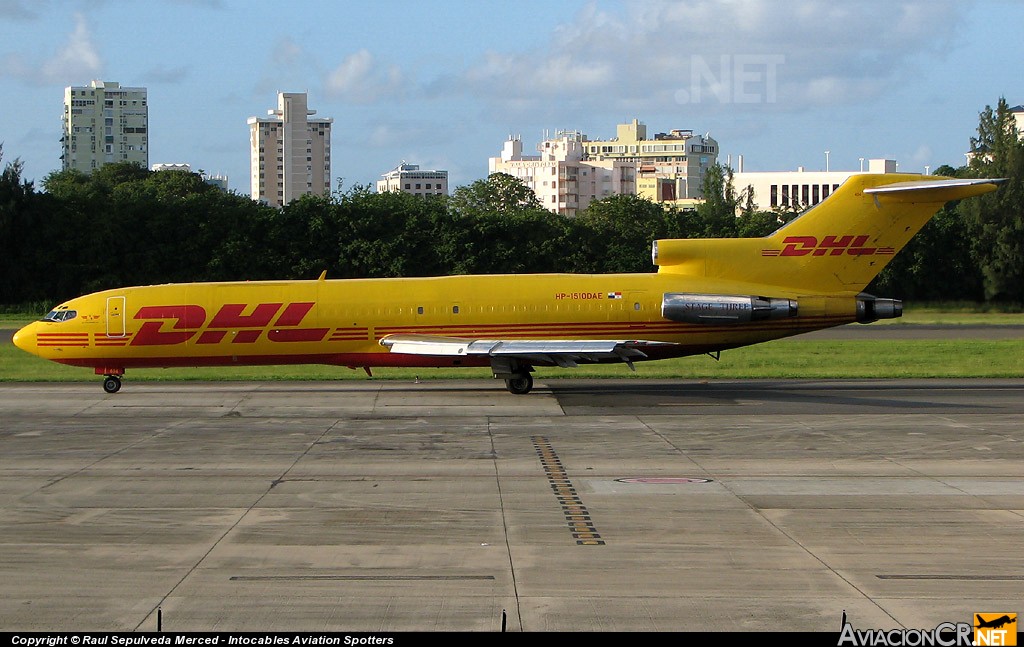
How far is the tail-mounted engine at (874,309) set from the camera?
3172 centimetres

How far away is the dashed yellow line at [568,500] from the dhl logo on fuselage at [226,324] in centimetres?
1123

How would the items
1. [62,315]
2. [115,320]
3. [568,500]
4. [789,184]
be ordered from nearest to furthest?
1. [568,500]
2. [115,320]
3. [62,315]
4. [789,184]

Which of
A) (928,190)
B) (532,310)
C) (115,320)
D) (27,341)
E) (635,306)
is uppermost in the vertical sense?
(928,190)

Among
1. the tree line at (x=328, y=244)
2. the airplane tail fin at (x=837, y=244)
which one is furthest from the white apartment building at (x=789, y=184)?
the airplane tail fin at (x=837, y=244)

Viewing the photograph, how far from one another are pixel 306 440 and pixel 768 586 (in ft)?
45.2

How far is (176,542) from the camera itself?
49.0 ft

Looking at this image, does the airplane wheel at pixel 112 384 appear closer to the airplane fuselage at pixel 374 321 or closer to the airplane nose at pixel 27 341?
the airplane fuselage at pixel 374 321

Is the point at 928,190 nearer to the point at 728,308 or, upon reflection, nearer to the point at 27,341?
the point at 728,308

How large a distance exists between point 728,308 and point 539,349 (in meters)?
5.52

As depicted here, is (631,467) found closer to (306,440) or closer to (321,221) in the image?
(306,440)

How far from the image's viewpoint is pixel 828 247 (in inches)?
1277

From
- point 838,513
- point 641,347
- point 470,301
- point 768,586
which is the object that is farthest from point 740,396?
point 768,586

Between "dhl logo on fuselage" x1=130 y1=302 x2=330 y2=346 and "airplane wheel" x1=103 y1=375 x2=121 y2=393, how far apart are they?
60.7 inches

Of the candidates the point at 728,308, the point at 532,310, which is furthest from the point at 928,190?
the point at 532,310
